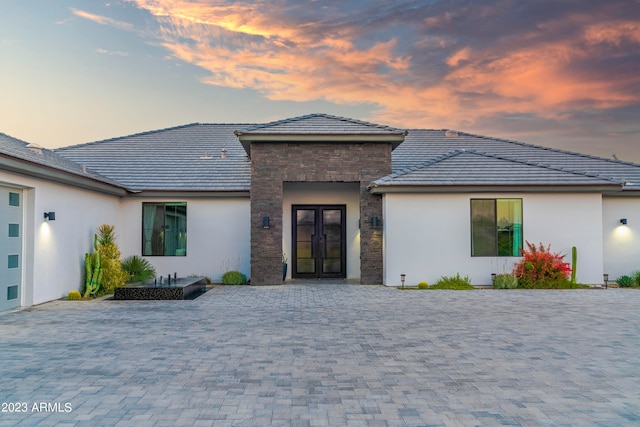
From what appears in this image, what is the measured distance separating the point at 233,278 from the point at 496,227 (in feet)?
26.8

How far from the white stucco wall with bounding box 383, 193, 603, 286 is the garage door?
30.4 feet

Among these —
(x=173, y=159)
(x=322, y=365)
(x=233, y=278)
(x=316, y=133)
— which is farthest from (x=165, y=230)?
(x=322, y=365)

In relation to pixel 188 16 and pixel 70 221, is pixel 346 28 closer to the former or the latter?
pixel 188 16

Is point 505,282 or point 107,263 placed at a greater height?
point 107,263

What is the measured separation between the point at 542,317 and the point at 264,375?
20.0 feet

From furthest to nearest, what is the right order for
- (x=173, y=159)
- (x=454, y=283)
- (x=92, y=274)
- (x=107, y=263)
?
1. (x=173, y=159)
2. (x=454, y=283)
3. (x=107, y=263)
4. (x=92, y=274)

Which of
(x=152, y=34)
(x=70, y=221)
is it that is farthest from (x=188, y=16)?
(x=70, y=221)

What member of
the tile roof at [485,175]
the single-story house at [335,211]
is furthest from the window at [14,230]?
the tile roof at [485,175]

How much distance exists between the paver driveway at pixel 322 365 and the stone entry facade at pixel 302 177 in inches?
158

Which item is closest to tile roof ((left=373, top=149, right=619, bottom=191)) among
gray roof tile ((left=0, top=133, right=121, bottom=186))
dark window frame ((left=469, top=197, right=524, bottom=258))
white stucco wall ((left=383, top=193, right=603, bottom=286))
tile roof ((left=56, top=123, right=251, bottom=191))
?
white stucco wall ((left=383, top=193, right=603, bottom=286))

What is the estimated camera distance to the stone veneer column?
14.2 metres

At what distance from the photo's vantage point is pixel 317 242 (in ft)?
53.4

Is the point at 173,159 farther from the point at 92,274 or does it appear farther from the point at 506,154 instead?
the point at 506,154

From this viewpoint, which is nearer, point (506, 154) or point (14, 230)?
point (14, 230)
